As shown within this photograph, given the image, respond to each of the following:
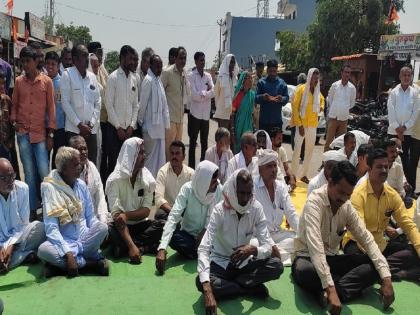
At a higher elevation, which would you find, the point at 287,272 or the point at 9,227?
the point at 9,227

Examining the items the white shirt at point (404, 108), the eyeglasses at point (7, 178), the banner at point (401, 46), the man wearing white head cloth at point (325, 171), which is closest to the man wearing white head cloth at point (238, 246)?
the man wearing white head cloth at point (325, 171)

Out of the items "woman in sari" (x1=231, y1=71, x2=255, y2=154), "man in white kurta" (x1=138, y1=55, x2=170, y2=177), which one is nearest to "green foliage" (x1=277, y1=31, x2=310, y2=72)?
"woman in sari" (x1=231, y1=71, x2=255, y2=154)

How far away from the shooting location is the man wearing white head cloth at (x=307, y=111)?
298 inches

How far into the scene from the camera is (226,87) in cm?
725

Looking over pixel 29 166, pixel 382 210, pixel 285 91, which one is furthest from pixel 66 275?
pixel 285 91

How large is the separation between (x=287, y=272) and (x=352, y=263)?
2.13 feet

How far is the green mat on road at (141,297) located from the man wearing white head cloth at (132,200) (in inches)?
18.3

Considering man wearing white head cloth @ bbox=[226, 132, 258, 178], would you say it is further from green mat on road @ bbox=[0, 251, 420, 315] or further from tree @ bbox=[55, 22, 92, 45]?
tree @ bbox=[55, 22, 92, 45]

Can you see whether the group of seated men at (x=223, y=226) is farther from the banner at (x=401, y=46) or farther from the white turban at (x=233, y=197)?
the banner at (x=401, y=46)

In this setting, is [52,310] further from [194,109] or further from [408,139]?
[408,139]

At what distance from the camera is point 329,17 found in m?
21.5

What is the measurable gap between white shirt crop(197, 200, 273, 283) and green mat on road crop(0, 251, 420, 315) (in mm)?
366

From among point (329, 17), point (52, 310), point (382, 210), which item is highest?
point (329, 17)

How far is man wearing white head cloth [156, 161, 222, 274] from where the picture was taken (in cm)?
423
